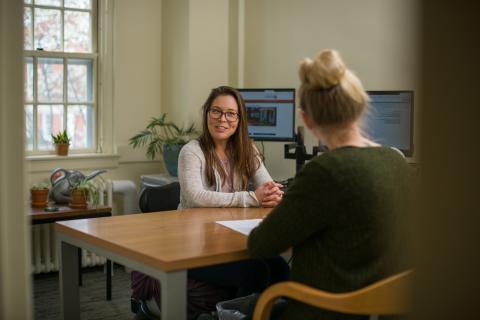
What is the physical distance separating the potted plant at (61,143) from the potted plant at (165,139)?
497mm

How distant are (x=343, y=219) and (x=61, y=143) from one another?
3.32m

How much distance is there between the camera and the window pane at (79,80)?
4.70m

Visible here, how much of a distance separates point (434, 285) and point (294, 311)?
132cm

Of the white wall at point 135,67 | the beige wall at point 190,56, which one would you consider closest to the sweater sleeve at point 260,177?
the beige wall at point 190,56

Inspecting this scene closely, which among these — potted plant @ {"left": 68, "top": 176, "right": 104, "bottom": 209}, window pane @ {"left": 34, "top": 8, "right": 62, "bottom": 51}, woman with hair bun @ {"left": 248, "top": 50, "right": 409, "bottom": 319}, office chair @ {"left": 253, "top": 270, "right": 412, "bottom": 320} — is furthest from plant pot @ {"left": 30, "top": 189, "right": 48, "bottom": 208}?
office chair @ {"left": 253, "top": 270, "right": 412, "bottom": 320}

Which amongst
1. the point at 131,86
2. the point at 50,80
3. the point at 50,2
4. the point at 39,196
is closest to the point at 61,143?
the point at 50,80

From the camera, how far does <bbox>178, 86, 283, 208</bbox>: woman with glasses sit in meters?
2.69

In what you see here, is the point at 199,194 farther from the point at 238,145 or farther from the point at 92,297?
the point at 92,297

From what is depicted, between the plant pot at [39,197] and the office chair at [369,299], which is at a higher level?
the office chair at [369,299]

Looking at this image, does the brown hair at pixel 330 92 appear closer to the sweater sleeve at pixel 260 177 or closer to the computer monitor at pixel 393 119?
the sweater sleeve at pixel 260 177

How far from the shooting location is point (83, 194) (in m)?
4.04

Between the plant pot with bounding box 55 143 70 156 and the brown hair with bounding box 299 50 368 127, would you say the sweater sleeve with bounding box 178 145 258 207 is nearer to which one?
the brown hair with bounding box 299 50 368 127

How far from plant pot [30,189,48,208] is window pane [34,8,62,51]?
1131mm

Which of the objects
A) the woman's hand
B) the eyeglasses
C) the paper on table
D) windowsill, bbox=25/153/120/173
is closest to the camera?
the paper on table
